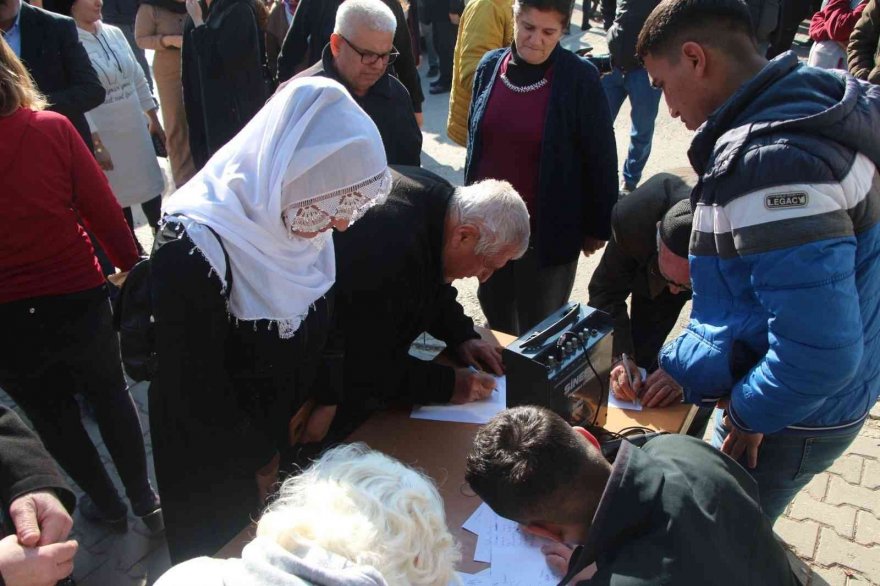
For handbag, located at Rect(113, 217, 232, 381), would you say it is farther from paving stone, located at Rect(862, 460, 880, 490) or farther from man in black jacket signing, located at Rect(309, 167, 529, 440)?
paving stone, located at Rect(862, 460, 880, 490)

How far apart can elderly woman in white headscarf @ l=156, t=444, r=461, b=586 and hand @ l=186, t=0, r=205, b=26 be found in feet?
11.8

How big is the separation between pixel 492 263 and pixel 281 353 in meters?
0.71

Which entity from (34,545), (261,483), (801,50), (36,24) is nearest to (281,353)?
(261,483)

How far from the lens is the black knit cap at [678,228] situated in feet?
6.12

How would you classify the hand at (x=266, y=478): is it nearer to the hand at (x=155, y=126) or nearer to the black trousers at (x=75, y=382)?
the black trousers at (x=75, y=382)

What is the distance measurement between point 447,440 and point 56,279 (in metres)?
1.35

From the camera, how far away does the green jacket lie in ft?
3.75

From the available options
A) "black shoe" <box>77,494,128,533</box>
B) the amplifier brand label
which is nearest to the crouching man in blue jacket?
the amplifier brand label

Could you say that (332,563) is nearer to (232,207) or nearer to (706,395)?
(232,207)

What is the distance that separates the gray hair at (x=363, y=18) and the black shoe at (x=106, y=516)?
2.17m

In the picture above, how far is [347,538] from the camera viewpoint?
0.99 m

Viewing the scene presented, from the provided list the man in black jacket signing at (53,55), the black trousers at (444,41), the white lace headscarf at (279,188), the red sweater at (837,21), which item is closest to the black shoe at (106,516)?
the white lace headscarf at (279,188)

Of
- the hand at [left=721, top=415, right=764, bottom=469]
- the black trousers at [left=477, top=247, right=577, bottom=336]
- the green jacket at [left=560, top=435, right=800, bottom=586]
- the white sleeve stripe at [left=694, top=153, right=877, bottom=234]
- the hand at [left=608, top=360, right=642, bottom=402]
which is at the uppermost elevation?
the white sleeve stripe at [left=694, top=153, right=877, bottom=234]

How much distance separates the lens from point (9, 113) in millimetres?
1934
